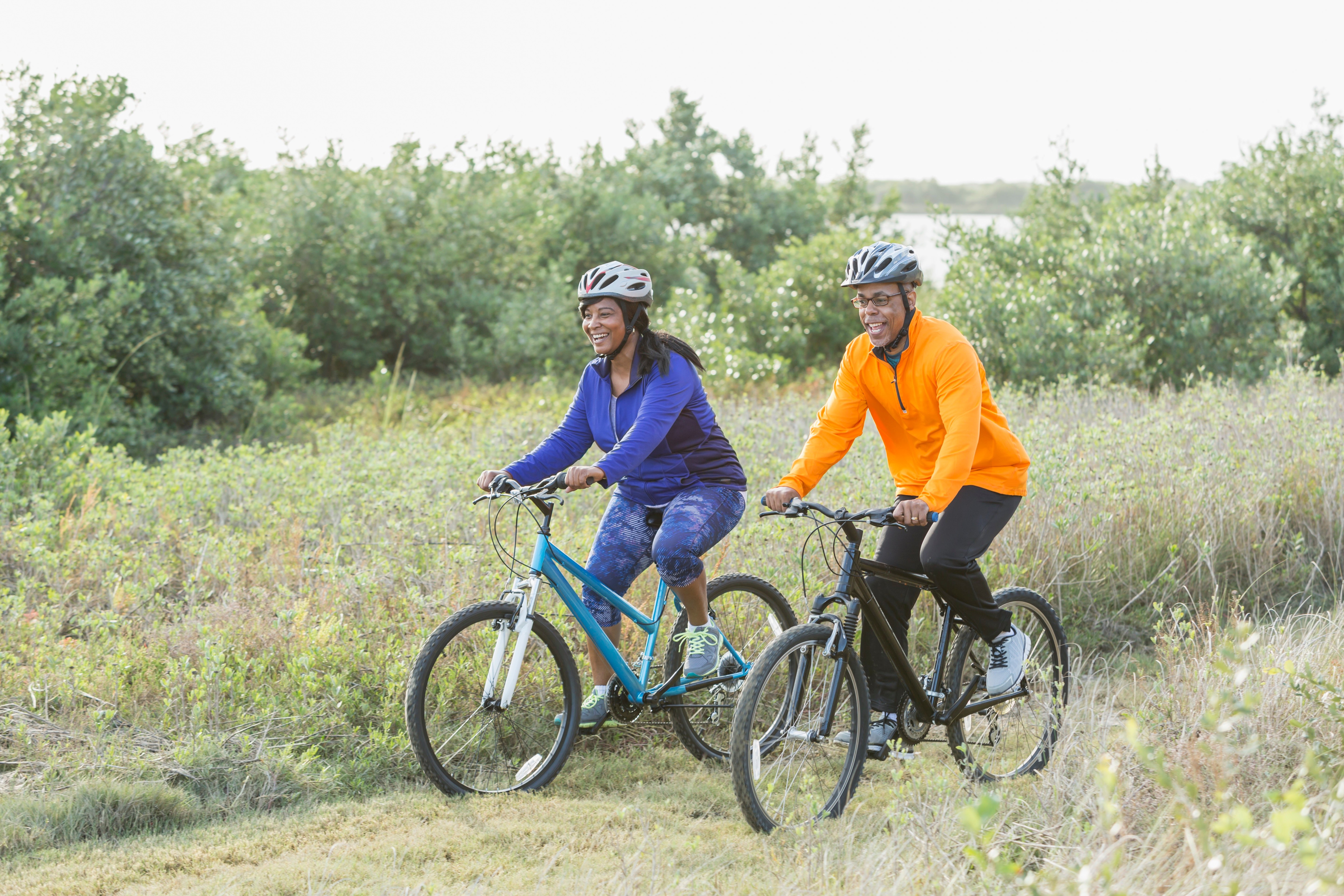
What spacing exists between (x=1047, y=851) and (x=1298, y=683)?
1475 mm

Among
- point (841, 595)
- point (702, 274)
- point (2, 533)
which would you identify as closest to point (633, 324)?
point (841, 595)

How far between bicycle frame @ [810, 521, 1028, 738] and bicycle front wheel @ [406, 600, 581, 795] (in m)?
1.13

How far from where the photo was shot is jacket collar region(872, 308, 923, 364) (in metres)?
4.36

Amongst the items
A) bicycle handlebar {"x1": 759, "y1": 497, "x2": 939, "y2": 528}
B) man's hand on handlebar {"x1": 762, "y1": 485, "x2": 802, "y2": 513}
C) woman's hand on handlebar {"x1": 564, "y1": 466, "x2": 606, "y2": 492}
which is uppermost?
woman's hand on handlebar {"x1": 564, "y1": 466, "x2": 606, "y2": 492}

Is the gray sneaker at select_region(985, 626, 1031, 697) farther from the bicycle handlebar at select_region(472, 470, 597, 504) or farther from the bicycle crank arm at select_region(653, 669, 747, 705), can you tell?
the bicycle handlebar at select_region(472, 470, 597, 504)

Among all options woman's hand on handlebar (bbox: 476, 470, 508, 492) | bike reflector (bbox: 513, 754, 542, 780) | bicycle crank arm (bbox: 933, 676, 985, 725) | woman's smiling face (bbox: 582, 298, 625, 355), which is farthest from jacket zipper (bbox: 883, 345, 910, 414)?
bike reflector (bbox: 513, 754, 542, 780)

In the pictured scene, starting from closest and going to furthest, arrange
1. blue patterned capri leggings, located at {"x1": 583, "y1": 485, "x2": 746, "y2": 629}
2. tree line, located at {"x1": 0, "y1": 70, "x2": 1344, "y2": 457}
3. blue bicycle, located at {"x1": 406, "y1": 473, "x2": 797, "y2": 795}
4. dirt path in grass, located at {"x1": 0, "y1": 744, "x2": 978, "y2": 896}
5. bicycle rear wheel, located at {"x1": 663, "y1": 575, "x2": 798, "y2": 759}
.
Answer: dirt path in grass, located at {"x1": 0, "y1": 744, "x2": 978, "y2": 896} → blue bicycle, located at {"x1": 406, "y1": 473, "x2": 797, "y2": 795} → blue patterned capri leggings, located at {"x1": 583, "y1": 485, "x2": 746, "y2": 629} → bicycle rear wheel, located at {"x1": 663, "y1": 575, "x2": 798, "y2": 759} → tree line, located at {"x1": 0, "y1": 70, "x2": 1344, "y2": 457}

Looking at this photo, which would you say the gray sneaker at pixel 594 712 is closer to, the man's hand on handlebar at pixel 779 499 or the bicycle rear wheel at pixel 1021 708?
the man's hand on handlebar at pixel 779 499

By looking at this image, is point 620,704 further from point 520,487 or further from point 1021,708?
point 1021,708

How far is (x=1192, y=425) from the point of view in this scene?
858cm

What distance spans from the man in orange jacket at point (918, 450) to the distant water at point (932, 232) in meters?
6.79

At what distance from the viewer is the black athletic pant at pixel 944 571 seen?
4336mm

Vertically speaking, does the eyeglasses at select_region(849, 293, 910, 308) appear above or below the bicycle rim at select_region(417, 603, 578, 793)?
above

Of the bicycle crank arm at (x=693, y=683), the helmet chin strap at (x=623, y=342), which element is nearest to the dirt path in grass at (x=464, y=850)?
the bicycle crank arm at (x=693, y=683)
